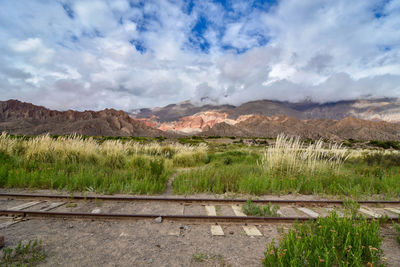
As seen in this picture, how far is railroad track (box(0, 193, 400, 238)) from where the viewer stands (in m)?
4.80

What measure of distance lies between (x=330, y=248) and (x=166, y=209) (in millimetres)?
3848

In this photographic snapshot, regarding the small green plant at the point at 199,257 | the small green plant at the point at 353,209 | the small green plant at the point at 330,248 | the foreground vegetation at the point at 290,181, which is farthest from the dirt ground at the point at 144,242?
the foreground vegetation at the point at 290,181

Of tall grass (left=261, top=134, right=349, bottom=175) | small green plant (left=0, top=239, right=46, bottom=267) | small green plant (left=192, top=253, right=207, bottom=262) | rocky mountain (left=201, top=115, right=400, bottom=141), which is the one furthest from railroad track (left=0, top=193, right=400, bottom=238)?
rocky mountain (left=201, top=115, right=400, bottom=141)

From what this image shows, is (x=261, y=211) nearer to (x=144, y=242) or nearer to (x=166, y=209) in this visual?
(x=166, y=209)

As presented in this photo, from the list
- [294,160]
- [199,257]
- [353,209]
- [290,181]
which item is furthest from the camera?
[294,160]

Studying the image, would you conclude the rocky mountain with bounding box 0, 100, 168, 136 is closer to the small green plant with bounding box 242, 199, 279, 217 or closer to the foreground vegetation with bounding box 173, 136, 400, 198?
the foreground vegetation with bounding box 173, 136, 400, 198

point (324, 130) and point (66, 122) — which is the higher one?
point (324, 130)

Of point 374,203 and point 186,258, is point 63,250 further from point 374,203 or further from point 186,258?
point 374,203

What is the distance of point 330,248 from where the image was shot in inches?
129

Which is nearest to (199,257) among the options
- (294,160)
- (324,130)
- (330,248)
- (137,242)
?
(137,242)

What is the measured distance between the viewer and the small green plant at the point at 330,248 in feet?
9.66

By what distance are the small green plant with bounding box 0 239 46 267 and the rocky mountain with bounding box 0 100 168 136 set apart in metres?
133

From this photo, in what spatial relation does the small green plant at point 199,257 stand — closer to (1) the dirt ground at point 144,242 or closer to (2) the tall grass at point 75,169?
(1) the dirt ground at point 144,242

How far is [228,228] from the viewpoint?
178 inches
